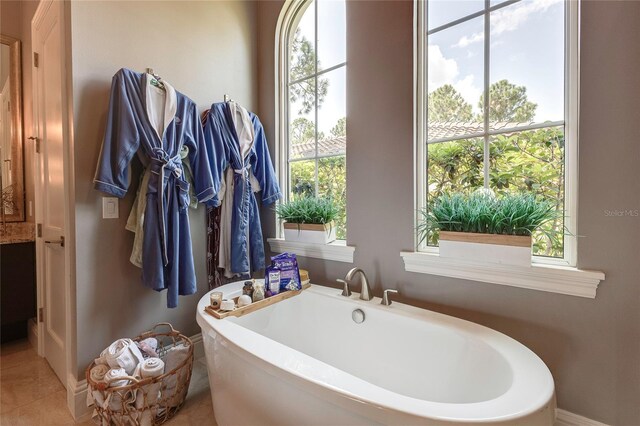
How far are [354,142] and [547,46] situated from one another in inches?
40.7

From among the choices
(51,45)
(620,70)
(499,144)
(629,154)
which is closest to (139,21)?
(51,45)

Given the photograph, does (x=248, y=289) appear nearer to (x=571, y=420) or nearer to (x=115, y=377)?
(x=115, y=377)

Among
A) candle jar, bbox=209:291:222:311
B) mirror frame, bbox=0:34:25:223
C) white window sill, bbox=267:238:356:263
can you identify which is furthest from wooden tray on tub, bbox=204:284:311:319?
mirror frame, bbox=0:34:25:223

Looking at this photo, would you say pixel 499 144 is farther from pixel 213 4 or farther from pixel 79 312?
pixel 79 312

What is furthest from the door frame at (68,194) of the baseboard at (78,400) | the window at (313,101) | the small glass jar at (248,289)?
the window at (313,101)

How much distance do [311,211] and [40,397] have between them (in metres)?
1.91

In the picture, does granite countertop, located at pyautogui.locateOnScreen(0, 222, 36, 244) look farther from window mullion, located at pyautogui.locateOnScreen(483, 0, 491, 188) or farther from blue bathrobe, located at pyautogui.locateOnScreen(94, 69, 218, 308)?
window mullion, located at pyautogui.locateOnScreen(483, 0, 491, 188)

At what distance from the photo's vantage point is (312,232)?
1960mm

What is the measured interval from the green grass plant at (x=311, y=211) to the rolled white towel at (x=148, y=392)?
1141 mm

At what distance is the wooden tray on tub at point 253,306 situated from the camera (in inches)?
54.5

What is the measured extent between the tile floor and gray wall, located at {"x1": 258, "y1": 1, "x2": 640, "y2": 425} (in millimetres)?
1304

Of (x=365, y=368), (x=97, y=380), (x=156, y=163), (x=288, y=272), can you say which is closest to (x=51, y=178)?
(x=156, y=163)

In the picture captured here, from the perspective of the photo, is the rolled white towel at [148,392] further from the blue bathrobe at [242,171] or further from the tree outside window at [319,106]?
the tree outside window at [319,106]

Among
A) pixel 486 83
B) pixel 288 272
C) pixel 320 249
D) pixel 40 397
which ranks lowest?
pixel 40 397
